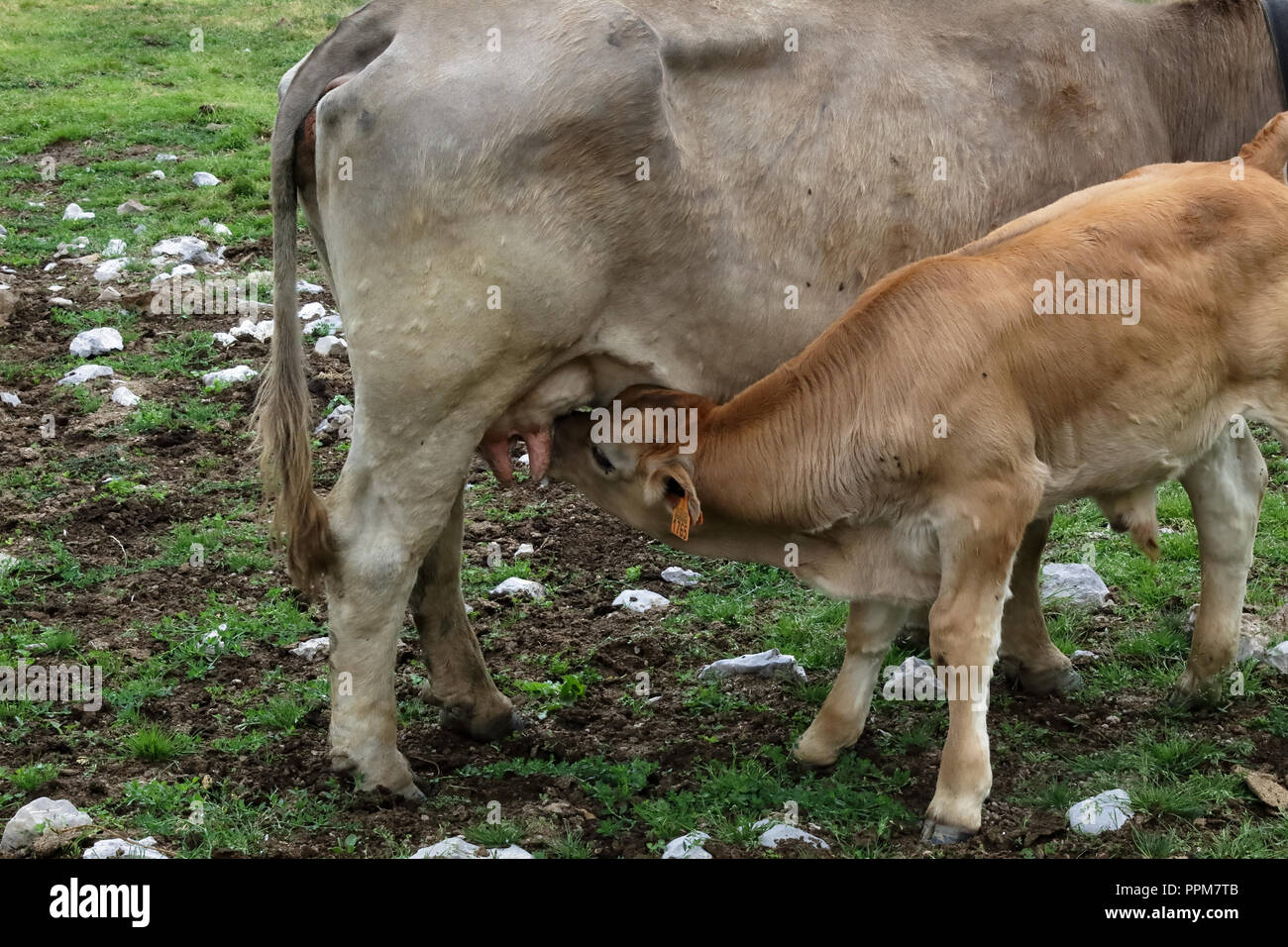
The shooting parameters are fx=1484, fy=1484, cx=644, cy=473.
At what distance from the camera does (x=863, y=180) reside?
19.0ft

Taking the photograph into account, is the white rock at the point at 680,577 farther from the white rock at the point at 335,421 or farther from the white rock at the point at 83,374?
the white rock at the point at 83,374

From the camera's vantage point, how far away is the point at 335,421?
8867mm

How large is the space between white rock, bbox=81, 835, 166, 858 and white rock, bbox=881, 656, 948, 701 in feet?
9.84

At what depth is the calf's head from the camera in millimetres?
5336

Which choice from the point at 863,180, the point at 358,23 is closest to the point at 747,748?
the point at 863,180

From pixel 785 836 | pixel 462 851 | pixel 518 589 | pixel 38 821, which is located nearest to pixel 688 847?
pixel 785 836

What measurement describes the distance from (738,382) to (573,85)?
1.32 metres

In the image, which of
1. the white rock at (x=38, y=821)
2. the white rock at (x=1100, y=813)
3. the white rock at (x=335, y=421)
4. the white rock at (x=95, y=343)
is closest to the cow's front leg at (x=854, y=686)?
the white rock at (x=1100, y=813)

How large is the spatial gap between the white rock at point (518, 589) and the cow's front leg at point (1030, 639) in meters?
2.32

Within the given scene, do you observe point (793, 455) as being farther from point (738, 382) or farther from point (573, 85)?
point (573, 85)

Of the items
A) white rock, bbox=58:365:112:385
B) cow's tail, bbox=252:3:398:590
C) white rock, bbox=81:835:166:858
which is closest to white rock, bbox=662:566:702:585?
cow's tail, bbox=252:3:398:590

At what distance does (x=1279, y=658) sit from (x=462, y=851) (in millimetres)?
3575

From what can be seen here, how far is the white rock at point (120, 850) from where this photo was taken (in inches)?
193

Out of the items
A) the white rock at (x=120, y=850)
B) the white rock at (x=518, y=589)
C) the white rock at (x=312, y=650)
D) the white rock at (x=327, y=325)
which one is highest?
the white rock at (x=327, y=325)
